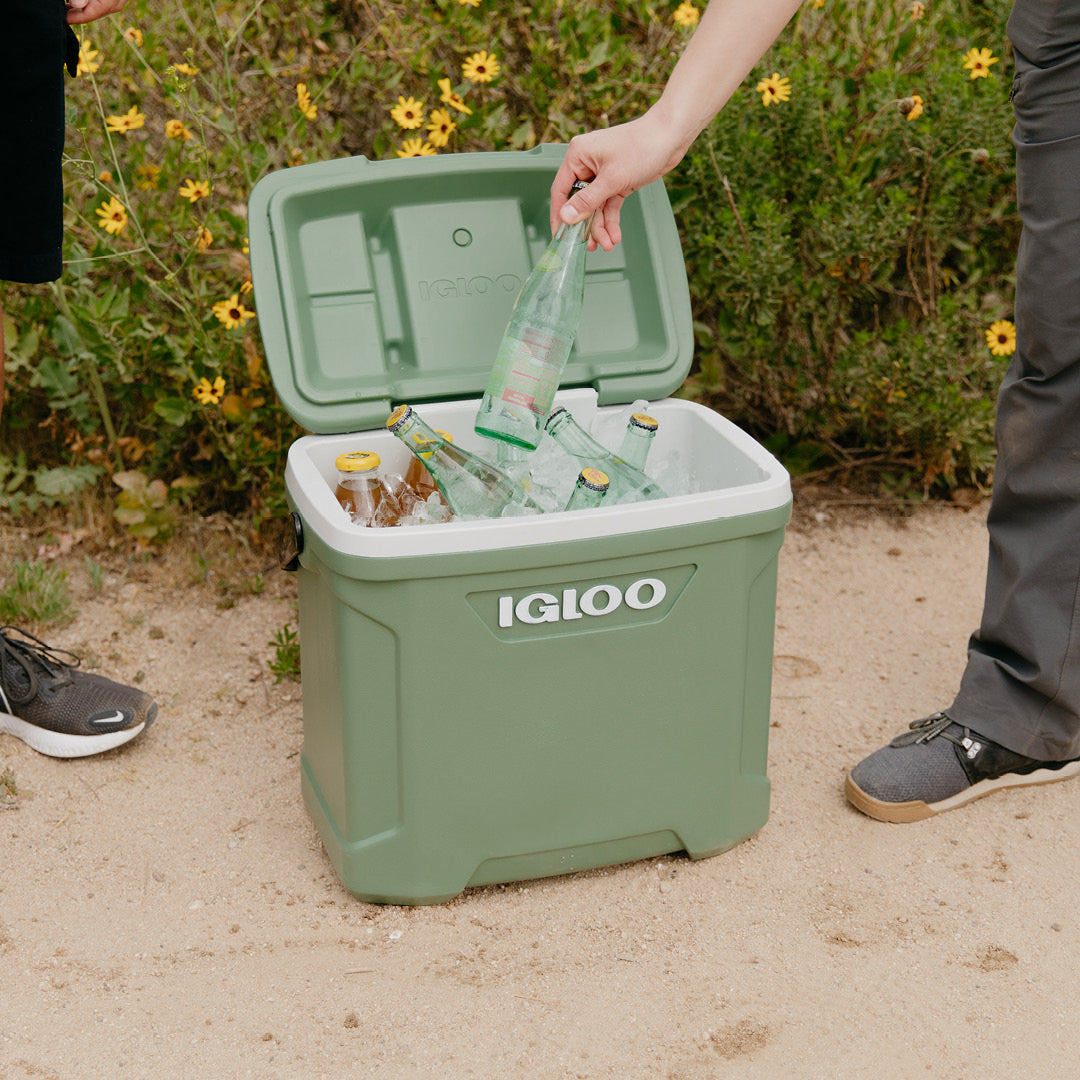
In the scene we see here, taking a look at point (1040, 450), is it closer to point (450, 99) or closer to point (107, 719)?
point (450, 99)

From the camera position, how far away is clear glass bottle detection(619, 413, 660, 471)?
1.97 metres

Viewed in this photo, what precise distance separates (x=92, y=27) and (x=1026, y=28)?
195cm

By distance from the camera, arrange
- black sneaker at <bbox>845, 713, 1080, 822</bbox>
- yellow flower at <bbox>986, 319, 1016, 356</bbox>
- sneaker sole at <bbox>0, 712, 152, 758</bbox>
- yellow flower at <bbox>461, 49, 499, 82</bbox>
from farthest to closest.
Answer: yellow flower at <bbox>986, 319, 1016, 356</bbox>, yellow flower at <bbox>461, 49, 499, 82</bbox>, sneaker sole at <bbox>0, 712, 152, 758</bbox>, black sneaker at <bbox>845, 713, 1080, 822</bbox>

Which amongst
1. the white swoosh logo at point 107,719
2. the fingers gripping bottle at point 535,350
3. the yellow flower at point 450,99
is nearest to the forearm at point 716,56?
the fingers gripping bottle at point 535,350

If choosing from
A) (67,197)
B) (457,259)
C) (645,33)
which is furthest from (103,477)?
(645,33)

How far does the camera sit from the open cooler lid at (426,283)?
1.97 metres

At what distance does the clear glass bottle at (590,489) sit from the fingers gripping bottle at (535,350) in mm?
130

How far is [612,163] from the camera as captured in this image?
175cm

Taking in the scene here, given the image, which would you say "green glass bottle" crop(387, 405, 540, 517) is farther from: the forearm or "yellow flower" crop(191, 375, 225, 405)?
"yellow flower" crop(191, 375, 225, 405)

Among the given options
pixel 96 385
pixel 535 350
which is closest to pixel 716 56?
pixel 535 350

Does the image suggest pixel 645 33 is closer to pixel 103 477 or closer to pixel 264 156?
pixel 264 156

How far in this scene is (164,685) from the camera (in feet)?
8.36

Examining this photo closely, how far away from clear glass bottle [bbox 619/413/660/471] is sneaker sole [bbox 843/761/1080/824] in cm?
68

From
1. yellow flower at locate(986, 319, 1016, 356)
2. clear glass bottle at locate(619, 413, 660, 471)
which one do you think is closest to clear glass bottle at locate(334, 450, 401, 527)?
clear glass bottle at locate(619, 413, 660, 471)
